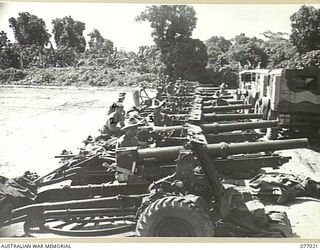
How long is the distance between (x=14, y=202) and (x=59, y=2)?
141 centimetres

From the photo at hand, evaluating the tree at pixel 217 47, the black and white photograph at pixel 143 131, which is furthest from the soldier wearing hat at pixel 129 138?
the tree at pixel 217 47

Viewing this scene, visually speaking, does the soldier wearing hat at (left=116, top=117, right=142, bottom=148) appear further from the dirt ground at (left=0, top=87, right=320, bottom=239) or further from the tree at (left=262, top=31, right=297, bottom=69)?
the tree at (left=262, top=31, right=297, bottom=69)

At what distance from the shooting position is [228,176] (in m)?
3.19

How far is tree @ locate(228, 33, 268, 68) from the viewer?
340cm

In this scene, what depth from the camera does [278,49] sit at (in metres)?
3.49

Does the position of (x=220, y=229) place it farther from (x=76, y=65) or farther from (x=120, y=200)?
(x=76, y=65)

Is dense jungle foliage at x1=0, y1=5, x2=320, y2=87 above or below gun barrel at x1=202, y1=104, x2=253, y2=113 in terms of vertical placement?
above

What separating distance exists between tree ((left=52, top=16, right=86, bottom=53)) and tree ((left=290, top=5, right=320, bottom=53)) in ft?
5.07

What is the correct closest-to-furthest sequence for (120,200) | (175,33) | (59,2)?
(120,200), (59,2), (175,33)

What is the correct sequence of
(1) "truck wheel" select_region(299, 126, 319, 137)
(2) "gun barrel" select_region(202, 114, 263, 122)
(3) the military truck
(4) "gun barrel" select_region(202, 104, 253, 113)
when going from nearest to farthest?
(1) "truck wheel" select_region(299, 126, 319, 137)
(3) the military truck
(2) "gun barrel" select_region(202, 114, 263, 122)
(4) "gun barrel" select_region(202, 104, 253, 113)

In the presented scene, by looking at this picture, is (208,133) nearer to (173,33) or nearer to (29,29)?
(173,33)

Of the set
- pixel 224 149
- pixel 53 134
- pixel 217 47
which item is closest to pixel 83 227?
pixel 53 134

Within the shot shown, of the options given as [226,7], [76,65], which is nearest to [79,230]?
[76,65]

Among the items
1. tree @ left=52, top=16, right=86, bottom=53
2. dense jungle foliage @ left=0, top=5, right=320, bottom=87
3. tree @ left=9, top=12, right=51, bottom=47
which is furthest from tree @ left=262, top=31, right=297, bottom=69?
tree @ left=9, top=12, right=51, bottom=47
